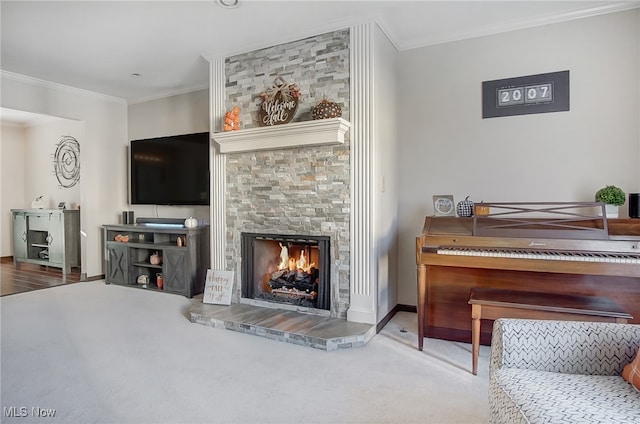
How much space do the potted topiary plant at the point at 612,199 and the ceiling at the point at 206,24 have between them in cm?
139

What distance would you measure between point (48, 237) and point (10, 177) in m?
2.06

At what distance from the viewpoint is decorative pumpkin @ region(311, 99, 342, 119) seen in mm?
3000

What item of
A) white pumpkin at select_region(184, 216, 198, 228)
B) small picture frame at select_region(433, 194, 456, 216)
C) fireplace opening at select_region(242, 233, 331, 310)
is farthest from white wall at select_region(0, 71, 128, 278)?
small picture frame at select_region(433, 194, 456, 216)

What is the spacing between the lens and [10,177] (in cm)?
666

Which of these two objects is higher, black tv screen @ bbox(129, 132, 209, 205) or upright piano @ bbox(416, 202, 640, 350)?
black tv screen @ bbox(129, 132, 209, 205)

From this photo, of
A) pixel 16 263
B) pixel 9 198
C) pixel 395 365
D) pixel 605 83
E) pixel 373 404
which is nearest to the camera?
pixel 373 404

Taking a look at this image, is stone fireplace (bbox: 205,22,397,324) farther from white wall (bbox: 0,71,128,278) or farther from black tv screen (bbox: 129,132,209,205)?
white wall (bbox: 0,71,128,278)

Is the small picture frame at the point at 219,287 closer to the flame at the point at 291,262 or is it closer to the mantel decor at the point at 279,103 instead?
the flame at the point at 291,262

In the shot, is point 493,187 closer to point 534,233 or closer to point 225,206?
point 534,233

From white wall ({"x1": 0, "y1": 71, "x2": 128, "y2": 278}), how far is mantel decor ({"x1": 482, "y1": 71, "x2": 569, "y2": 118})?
16.0 feet

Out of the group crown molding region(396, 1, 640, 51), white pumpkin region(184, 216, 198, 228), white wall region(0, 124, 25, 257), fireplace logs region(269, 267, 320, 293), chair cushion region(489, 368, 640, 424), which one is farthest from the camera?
white wall region(0, 124, 25, 257)

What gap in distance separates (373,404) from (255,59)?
Answer: 3.06 m

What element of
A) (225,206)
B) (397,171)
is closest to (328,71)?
(397,171)

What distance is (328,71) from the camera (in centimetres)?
315
